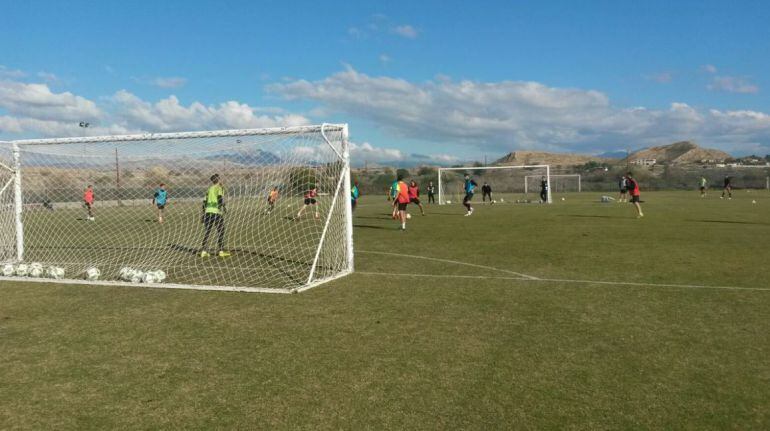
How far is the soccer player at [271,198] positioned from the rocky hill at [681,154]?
139m

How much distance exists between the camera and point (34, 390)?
4.58 m

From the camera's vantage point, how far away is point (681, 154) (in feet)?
492

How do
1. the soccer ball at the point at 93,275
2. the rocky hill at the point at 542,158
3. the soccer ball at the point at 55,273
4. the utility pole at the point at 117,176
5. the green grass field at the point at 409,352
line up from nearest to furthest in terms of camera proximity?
the green grass field at the point at 409,352 → the soccer ball at the point at 93,275 → the soccer ball at the point at 55,273 → the utility pole at the point at 117,176 → the rocky hill at the point at 542,158

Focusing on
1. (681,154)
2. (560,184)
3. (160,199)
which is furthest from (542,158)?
(160,199)

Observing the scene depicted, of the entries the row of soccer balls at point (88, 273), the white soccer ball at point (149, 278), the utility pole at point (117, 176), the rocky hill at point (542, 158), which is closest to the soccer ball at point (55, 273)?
the row of soccer balls at point (88, 273)

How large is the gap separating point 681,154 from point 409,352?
547ft

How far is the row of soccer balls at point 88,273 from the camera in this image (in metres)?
9.45

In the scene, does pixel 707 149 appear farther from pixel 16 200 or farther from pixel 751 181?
pixel 16 200

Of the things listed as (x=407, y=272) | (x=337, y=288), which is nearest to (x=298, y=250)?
(x=407, y=272)

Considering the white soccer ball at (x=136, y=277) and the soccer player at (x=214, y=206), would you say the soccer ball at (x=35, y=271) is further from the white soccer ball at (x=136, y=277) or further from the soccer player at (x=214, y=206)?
the soccer player at (x=214, y=206)

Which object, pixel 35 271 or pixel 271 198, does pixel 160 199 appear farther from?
pixel 35 271

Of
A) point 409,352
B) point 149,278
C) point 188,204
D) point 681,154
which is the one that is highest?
point 681,154

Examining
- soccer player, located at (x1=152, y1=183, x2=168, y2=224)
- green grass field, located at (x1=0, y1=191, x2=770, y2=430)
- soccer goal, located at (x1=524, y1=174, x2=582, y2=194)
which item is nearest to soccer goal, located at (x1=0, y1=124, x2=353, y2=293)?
soccer player, located at (x1=152, y1=183, x2=168, y2=224)

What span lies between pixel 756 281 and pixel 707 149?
Result: 16405 cm
